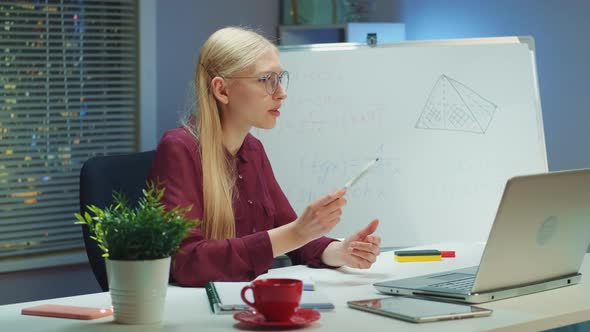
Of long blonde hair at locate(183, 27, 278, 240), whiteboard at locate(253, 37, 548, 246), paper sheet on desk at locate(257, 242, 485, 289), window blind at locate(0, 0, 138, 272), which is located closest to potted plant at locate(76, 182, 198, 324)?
paper sheet on desk at locate(257, 242, 485, 289)

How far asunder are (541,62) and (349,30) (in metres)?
0.77

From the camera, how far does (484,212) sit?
2.79 m

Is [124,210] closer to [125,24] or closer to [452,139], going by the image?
[452,139]

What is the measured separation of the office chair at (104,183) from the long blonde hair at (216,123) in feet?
1.04

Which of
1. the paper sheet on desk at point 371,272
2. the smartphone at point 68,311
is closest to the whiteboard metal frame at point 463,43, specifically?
the paper sheet on desk at point 371,272

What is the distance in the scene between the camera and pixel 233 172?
220 cm

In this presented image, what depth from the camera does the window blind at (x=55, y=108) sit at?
11.0ft

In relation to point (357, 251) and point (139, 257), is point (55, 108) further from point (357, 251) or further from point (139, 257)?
point (139, 257)

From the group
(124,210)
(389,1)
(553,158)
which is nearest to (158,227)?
(124,210)

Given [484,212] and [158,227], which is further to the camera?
[484,212]

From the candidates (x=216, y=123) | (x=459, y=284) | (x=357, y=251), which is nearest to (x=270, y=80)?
(x=216, y=123)

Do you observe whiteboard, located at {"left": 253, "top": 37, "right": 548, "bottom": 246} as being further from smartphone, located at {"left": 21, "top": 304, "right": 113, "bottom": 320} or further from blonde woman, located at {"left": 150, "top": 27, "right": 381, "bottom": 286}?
smartphone, located at {"left": 21, "top": 304, "right": 113, "bottom": 320}

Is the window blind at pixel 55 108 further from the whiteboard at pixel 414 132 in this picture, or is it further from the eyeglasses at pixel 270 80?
the eyeglasses at pixel 270 80

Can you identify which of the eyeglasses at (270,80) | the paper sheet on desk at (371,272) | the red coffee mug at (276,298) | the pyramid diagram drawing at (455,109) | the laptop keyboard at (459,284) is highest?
the eyeglasses at (270,80)
